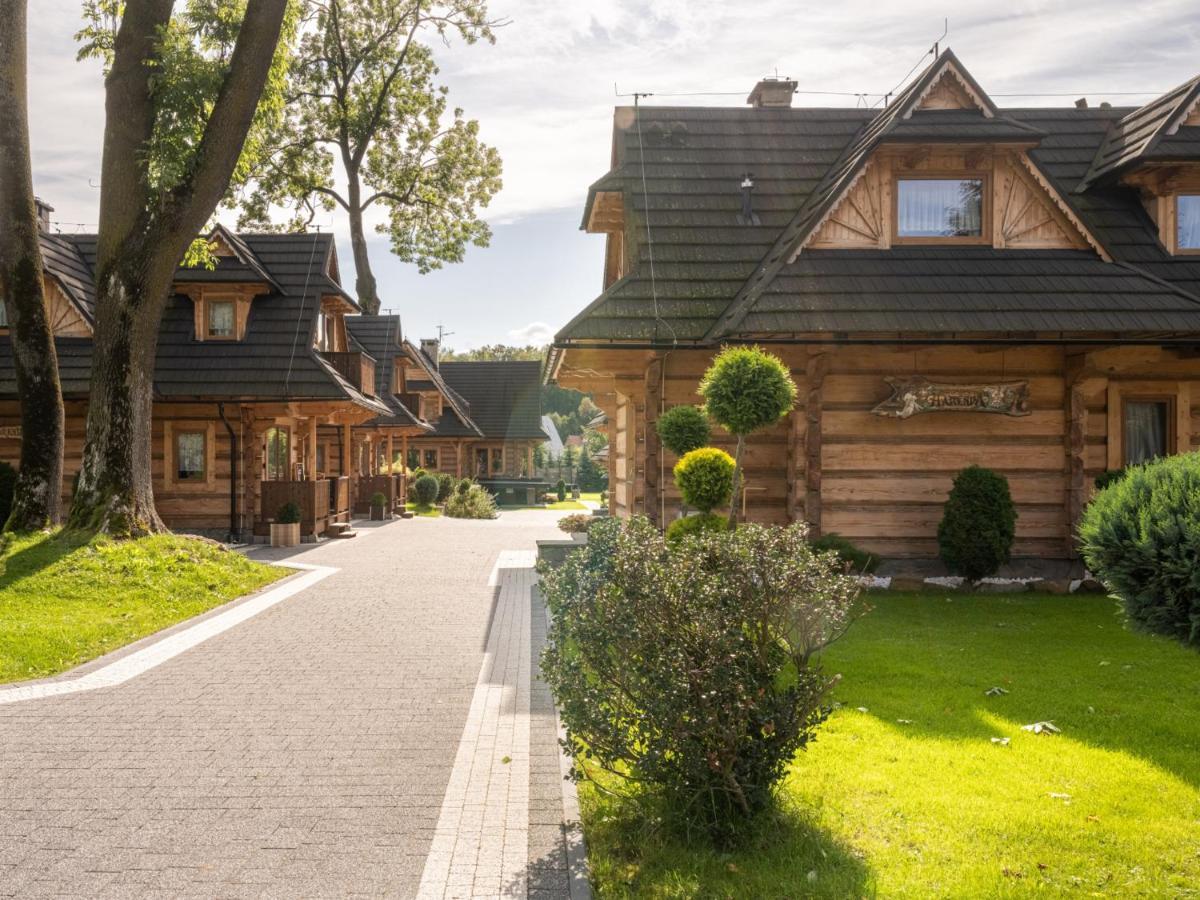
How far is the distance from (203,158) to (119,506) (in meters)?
5.45

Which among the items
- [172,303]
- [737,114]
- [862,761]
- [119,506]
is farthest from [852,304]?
[172,303]

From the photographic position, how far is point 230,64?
1441 centimetres

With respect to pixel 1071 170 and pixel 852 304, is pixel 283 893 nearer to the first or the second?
pixel 852 304

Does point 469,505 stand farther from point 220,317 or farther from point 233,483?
point 220,317

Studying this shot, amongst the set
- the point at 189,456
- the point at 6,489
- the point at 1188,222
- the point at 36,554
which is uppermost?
the point at 1188,222

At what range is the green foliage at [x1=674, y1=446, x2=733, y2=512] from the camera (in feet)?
36.7

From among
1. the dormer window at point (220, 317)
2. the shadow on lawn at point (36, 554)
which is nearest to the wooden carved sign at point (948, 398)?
the shadow on lawn at point (36, 554)

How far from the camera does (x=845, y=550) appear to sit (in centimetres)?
1202

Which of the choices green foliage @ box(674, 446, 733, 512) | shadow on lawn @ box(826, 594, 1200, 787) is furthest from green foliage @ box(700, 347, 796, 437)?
shadow on lawn @ box(826, 594, 1200, 787)

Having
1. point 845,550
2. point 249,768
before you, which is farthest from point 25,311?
point 845,550

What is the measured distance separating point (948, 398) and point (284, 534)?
14.5 metres

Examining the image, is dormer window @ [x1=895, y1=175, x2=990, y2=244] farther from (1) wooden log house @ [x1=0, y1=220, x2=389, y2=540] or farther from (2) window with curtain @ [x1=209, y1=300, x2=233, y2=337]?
(2) window with curtain @ [x1=209, y1=300, x2=233, y2=337]

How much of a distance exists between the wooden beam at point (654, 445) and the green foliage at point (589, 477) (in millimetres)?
53275

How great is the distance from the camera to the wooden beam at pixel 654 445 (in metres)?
13.0
